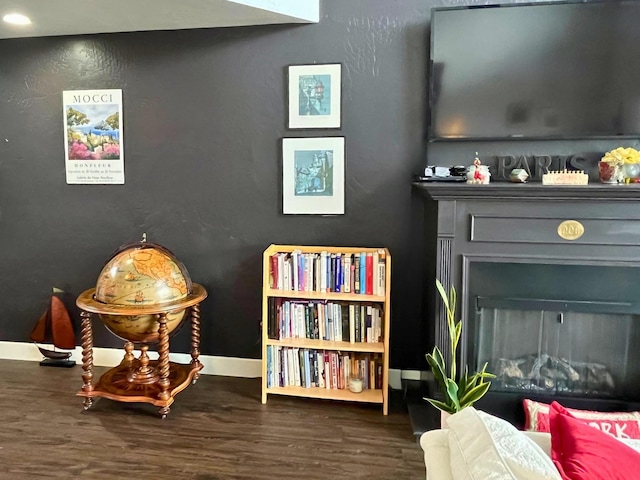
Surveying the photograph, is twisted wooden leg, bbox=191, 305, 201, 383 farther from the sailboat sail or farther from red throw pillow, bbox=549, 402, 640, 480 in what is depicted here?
red throw pillow, bbox=549, 402, 640, 480

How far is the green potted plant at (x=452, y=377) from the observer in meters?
2.27

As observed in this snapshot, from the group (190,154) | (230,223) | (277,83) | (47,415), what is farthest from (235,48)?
(47,415)

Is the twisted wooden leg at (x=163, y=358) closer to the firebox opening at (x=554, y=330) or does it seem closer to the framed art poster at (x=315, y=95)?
the framed art poster at (x=315, y=95)

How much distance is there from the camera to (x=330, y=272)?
2.85 metres

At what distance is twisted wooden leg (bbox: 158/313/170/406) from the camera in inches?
107

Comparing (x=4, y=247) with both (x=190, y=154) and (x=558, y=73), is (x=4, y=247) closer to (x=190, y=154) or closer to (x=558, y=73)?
(x=190, y=154)

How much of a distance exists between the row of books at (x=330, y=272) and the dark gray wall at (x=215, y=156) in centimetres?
28

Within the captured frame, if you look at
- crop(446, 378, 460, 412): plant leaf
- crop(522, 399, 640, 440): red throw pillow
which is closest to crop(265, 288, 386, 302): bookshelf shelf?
crop(446, 378, 460, 412): plant leaf

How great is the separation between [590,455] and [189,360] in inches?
107

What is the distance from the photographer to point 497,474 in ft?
3.10

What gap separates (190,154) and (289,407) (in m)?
1.67

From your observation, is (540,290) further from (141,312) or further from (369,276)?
(141,312)

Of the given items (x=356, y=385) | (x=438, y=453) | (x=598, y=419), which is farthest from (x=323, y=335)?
(x=438, y=453)

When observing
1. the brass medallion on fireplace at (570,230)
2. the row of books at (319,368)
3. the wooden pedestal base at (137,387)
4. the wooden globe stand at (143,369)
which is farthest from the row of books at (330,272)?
the brass medallion on fireplace at (570,230)
